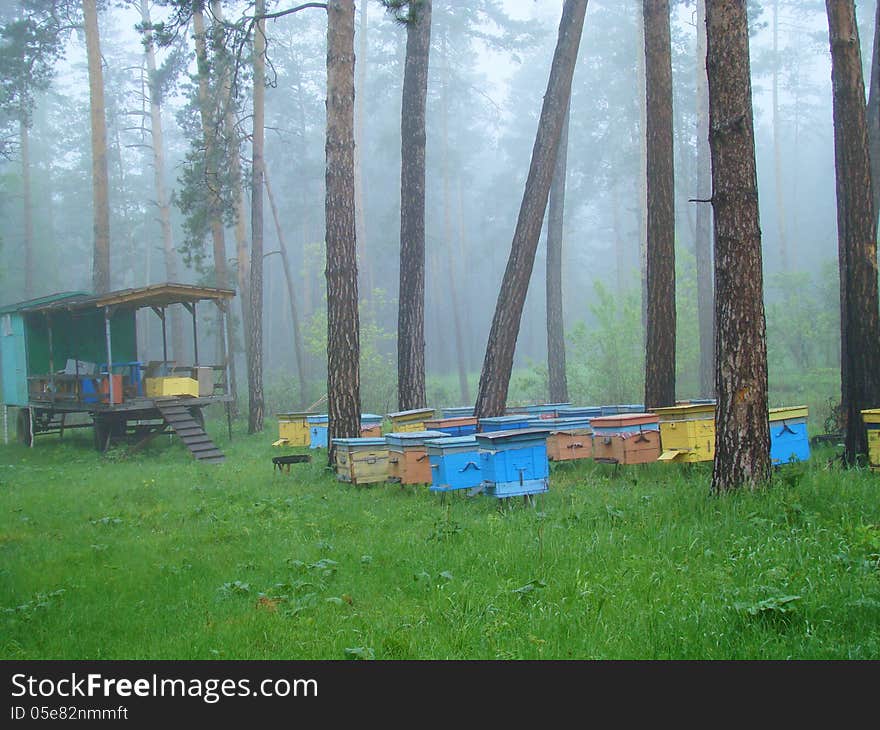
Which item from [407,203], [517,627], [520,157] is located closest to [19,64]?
[407,203]

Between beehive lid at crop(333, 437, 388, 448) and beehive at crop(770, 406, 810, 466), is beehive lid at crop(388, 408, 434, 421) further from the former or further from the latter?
beehive at crop(770, 406, 810, 466)

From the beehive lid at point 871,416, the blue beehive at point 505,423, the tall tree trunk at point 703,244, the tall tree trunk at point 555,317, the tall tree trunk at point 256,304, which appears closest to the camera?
the beehive lid at point 871,416

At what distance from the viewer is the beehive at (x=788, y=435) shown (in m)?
10.1

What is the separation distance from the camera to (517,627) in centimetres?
539

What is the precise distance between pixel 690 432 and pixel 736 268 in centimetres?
243

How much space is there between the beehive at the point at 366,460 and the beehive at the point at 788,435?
5035mm

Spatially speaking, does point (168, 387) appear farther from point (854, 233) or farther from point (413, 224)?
point (854, 233)

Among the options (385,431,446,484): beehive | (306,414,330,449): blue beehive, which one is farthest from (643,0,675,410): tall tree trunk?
(306,414,330,449): blue beehive

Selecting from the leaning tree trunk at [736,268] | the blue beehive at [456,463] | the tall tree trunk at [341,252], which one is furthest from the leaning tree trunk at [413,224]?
the leaning tree trunk at [736,268]

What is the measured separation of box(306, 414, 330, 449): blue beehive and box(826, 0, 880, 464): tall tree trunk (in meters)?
9.25

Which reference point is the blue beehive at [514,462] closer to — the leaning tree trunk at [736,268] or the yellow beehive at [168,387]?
→ the leaning tree trunk at [736,268]

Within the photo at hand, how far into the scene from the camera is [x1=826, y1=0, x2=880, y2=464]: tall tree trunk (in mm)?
10766

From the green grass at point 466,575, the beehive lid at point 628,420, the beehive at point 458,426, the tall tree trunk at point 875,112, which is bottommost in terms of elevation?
the green grass at point 466,575

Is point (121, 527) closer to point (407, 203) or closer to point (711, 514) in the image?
point (711, 514)
